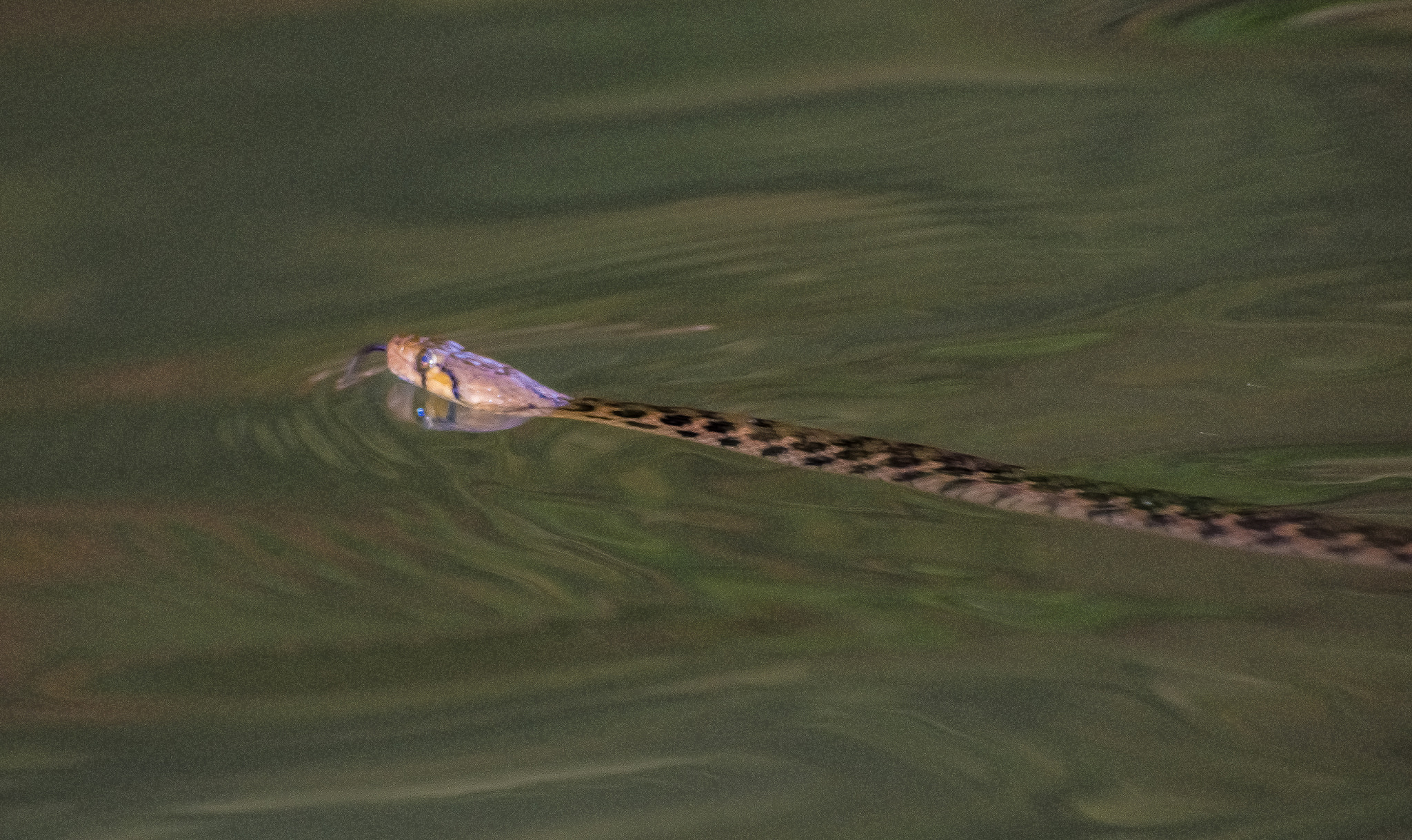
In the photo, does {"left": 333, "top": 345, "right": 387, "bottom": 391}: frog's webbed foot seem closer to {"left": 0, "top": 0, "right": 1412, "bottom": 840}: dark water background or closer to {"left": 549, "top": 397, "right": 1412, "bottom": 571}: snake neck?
{"left": 0, "top": 0, "right": 1412, "bottom": 840}: dark water background

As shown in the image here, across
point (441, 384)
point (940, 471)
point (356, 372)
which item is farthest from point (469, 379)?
point (940, 471)

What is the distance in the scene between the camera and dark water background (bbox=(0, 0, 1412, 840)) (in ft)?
4.72

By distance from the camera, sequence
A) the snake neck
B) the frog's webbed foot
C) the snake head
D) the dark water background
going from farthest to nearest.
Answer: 1. the frog's webbed foot
2. the snake head
3. the snake neck
4. the dark water background

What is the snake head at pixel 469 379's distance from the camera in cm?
203

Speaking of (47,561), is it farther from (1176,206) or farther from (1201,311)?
(1176,206)

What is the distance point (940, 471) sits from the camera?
1869 millimetres

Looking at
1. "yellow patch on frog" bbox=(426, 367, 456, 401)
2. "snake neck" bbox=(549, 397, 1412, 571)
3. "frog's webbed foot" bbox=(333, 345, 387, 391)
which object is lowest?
"snake neck" bbox=(549, 397, 1412, 571)

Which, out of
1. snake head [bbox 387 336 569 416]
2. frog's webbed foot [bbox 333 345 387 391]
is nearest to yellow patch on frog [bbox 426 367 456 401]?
snake head [bbox 387 336 569 416]

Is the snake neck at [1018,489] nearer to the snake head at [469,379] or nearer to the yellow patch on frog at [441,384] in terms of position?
the snake head at [469,379]

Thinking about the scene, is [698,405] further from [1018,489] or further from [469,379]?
[1018,489]

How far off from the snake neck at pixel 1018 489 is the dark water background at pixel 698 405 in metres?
0.03

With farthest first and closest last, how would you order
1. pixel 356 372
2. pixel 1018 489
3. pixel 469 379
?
1. pixel 356 372
2. pixel 469 379
3. pixel 1018 489

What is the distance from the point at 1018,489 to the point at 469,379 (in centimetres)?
71

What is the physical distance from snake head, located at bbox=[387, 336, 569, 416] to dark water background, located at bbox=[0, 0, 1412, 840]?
7 cm
